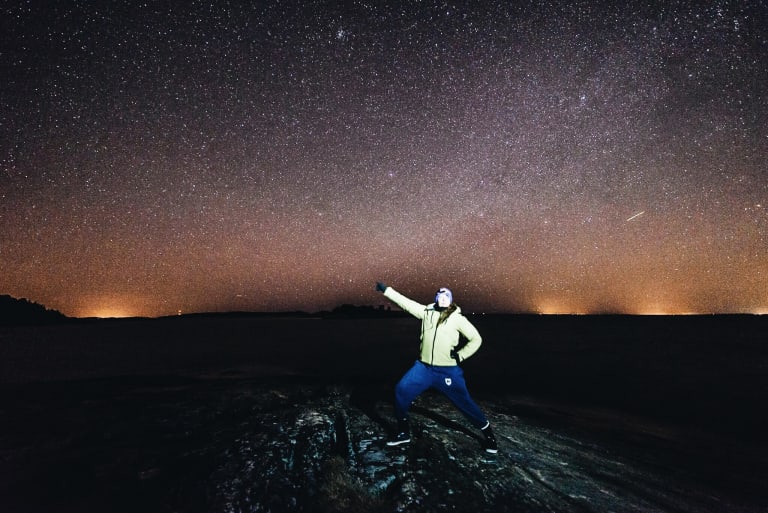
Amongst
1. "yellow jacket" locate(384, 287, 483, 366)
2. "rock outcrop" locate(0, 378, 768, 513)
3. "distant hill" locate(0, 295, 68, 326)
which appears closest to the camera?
"rock outcrop" locate(0, 378, 768, 513)

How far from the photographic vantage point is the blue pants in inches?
191

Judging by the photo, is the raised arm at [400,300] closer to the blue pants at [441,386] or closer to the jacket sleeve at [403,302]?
the jacket sleeve at [403,302]

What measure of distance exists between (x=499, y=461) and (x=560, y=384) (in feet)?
38.1

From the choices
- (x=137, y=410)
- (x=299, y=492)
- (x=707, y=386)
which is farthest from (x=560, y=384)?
(x=137, y=410)

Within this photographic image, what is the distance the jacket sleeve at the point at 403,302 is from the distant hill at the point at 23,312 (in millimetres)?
200556

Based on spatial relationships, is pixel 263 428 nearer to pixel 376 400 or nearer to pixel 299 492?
pixel 299 492

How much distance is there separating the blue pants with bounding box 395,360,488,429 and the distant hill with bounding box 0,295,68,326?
201 metres

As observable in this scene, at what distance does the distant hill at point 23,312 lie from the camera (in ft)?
474

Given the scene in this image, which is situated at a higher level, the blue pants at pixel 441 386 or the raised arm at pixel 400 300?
the raised arm at pixel 400 300

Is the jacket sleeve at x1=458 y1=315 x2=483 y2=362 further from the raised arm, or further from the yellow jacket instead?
the raised arm

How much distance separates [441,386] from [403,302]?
52.3 inches

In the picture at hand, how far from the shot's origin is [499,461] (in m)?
5.04

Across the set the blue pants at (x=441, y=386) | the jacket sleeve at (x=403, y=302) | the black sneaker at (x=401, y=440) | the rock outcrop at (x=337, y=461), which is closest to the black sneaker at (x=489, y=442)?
the rock outcrop at (x=337, y=461)

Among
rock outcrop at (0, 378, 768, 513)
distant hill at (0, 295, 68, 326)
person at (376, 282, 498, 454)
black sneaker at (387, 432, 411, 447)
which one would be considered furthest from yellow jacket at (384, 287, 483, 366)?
distant hill at (0, 295, 68, 326)
